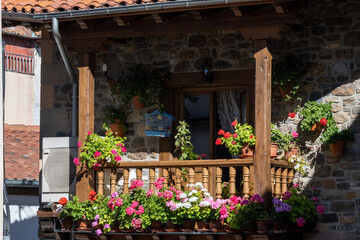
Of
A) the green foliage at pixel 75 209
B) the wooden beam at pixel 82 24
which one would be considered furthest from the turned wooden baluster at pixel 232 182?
the wooden beam at pixel 82 24

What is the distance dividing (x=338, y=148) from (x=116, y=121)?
3.57m

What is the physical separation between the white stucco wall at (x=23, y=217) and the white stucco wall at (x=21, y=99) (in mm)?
7333

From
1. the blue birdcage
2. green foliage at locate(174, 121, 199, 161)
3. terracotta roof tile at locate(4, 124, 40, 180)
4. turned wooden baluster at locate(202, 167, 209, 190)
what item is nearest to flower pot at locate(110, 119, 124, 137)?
the blue birdcage

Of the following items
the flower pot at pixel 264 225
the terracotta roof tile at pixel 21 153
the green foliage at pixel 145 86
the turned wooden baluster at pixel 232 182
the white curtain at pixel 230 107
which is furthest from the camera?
the terracotta roof tile at pixel 21 153

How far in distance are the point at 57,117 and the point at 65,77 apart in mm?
679

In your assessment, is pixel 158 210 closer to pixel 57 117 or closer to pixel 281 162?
pixel 281 162

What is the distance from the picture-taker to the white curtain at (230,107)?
1303 centimetres

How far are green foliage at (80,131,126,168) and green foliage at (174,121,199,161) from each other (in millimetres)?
1091

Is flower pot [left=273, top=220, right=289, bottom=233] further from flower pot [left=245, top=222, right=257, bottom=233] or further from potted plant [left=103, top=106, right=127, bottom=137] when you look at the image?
potted plant [left=103, top=106, right=127, bottom=137]

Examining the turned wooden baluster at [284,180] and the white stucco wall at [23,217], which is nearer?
the turned wooden baluster at [284,180]

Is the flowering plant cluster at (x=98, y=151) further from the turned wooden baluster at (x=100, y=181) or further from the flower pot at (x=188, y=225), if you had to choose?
the flower pot at (x=188, y=225)

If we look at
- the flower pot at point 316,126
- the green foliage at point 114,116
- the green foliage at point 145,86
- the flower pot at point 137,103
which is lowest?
the flower pot at point 316,126

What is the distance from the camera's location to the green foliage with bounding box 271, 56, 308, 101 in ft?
40.2

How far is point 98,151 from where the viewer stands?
12.1 m
